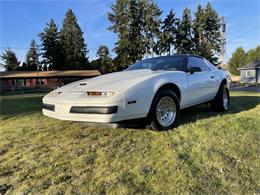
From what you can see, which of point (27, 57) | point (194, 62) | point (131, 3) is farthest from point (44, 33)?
point (194, 62)

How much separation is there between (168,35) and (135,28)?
5.82 meters

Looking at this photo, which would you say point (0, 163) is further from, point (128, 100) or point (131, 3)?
point (131, 3)

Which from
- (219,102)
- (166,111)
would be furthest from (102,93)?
(219,102)

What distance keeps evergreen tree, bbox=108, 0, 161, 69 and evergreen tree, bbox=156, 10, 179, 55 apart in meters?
1.27

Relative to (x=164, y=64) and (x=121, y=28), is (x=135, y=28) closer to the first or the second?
(x=121, y=28)

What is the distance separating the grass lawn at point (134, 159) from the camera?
238 cm

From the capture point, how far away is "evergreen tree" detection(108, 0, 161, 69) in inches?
1725

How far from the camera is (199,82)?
16.3ft

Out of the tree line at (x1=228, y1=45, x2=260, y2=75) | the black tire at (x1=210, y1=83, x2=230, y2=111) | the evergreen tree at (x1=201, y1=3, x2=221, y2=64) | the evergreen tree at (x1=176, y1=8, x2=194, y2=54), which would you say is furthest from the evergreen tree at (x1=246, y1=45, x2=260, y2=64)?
the black tire at (x1=210, y1=83, x2=230, y2=111)

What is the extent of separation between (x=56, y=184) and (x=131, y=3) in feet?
148

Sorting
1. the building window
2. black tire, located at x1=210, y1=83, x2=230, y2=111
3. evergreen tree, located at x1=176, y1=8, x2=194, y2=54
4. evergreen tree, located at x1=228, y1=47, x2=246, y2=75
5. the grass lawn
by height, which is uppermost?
evergreen tree, located at x1=176, y1=8, x2=194, y2=54

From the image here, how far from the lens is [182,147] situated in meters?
3.34

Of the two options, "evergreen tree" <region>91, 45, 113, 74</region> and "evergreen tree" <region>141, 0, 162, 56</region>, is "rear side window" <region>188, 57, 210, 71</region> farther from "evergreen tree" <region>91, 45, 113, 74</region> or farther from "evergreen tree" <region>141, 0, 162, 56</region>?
"evergreen tree" <region>91, 45, 113, 74</region>

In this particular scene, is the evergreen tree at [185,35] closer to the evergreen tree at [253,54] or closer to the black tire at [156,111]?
the evergreen tree at [253,54]
